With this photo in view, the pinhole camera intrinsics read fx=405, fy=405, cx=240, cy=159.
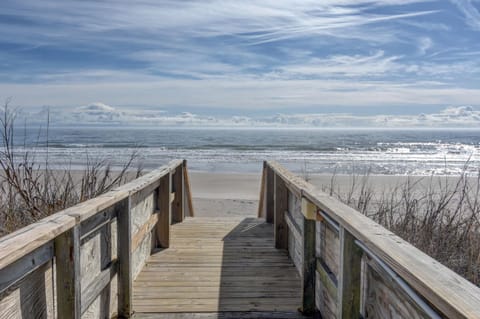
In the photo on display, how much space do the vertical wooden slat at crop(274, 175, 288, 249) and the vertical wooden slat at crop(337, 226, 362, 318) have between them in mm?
2642

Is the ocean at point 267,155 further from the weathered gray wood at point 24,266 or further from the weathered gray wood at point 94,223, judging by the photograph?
the weathered gray wood at point 24,266

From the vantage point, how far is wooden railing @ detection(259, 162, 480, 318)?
1164mm

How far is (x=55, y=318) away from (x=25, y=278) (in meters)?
0.42

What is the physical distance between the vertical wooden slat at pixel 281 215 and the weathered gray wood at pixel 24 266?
10.6 feet

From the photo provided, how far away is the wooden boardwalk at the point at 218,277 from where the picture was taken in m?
3.25

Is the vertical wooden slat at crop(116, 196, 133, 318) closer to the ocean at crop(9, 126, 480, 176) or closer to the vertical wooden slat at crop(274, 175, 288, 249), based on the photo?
the ocean at crop(9, 126, 480, 176)

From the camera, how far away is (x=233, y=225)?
19.9 feet

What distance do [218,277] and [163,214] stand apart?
1.17 meters

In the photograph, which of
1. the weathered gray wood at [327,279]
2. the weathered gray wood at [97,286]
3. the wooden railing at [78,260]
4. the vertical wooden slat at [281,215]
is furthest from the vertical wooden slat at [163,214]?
the weathered gray wood at [327,279]

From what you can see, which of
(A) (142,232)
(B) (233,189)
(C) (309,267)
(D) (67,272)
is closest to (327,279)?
(C) (309,267)

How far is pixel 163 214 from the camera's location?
4699 millimetres

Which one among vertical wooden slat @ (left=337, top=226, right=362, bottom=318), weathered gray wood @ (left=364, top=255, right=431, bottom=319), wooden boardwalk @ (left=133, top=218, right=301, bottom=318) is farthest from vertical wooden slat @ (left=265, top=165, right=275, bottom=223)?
weathered gray wood @ (left=364, top=255, right=431, bottom=319)

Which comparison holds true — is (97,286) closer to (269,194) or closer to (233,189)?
(269,194)

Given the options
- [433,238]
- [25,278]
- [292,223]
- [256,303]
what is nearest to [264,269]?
[292,223]
